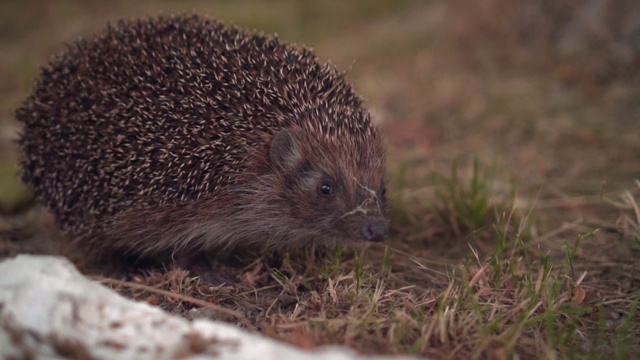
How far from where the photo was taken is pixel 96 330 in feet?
9.09

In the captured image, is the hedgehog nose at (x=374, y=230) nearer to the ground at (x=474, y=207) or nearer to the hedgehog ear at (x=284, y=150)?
the ground at (x=474, y=207)

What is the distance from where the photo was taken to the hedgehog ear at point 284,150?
4.30m

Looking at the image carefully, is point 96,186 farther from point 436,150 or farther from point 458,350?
point 436,150

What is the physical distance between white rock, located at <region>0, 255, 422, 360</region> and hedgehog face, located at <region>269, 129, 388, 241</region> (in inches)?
60.2

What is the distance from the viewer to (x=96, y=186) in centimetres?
457

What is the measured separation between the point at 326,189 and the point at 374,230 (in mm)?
475

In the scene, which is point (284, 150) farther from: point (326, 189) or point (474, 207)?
point (474, 207)

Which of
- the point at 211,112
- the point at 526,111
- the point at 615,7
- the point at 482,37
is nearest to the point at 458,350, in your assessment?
the point at 211,112

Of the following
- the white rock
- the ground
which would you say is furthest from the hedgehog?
the white rock

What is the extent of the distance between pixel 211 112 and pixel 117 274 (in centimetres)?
155

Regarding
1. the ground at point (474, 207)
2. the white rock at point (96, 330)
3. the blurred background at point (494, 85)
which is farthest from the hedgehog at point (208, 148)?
the white rock at point (96, 330)

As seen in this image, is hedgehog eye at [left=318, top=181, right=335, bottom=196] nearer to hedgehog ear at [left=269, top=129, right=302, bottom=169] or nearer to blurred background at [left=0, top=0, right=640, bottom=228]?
hedgehog ear at [left=269, top=129, right=302, bottom=169]

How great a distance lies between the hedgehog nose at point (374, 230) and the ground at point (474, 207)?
19 centimetres

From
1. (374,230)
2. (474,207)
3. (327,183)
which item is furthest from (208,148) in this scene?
(474,207)
